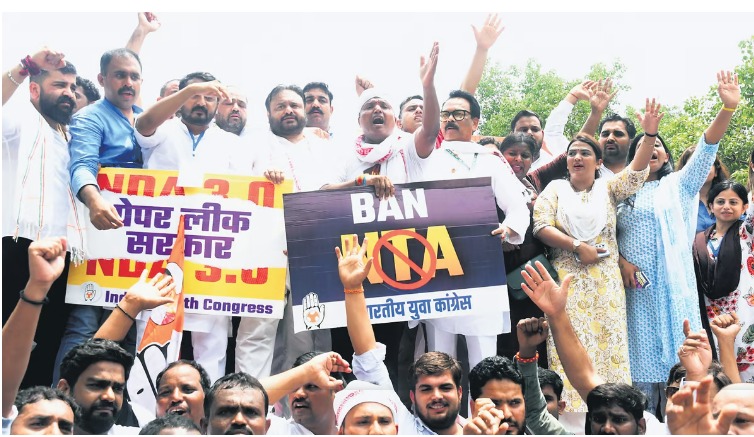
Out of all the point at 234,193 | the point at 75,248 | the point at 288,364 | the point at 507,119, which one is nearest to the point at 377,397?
the point at 288,364

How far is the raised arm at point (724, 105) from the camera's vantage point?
6414 mm

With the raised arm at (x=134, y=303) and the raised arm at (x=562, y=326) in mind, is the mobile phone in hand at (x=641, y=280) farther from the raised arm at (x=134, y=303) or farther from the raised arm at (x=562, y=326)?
the raised arm at (x=134, y=303)

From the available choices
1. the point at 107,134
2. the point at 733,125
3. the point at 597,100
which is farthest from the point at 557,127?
Result: the point at 733,125

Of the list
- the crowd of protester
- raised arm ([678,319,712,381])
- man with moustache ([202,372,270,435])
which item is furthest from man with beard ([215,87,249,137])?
raised arm ([678,319,712,381])

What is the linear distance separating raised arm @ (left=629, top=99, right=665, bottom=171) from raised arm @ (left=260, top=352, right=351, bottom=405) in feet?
8.56

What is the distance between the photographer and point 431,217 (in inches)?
250

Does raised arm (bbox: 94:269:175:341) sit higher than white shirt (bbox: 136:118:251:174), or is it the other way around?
white shirt (bbox: 136:118:251:174)

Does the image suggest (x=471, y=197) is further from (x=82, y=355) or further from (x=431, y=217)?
(x=82, y=355)

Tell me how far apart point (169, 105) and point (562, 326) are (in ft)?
9.70

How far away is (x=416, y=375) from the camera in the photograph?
17.6 feet

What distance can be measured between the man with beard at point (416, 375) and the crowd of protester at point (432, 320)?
0.5 inches

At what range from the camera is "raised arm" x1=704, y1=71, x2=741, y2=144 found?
6414 mm

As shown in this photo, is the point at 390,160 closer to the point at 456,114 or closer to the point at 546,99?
the point at 456,114

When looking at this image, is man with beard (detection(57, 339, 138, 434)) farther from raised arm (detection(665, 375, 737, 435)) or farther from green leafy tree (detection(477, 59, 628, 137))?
green leafy tree (detection(477, 59, 628, 137))
